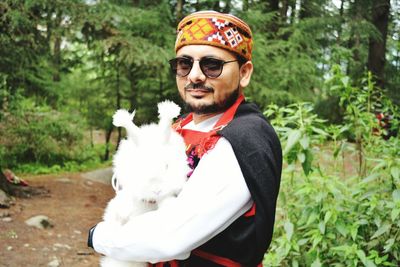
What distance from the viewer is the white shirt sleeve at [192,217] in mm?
1480

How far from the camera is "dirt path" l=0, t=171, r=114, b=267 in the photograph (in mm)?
4828

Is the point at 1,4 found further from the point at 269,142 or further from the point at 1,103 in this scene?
the point at 269,142

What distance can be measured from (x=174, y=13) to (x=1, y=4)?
11.9ft

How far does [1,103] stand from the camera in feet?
22.1

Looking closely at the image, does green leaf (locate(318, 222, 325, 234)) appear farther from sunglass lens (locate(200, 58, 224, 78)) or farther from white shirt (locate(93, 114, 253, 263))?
sunglass lens (locate(200, 58, 224, 78))

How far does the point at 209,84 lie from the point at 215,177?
1.60 ft

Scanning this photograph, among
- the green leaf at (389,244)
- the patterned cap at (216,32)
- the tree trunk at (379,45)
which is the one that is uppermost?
the tree trunk at (379,45)

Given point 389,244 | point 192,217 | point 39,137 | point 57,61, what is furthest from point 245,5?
point 192,217

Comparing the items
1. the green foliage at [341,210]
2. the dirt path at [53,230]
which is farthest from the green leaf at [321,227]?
the dirt path at [53,230]

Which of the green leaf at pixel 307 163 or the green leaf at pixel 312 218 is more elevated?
the green leaf at pixel 307 163

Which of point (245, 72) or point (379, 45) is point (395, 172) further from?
point (379, 45)

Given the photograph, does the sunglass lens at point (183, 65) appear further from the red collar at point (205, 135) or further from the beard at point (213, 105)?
the red collar at point (205, 135)

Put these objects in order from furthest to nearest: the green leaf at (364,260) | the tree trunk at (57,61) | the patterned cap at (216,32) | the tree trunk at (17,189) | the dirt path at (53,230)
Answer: the tree trunk at (57,61)
the tree trunk at (17,189)
the dirt path at (53,230)
the green leaf at (364,260)
the patterned cap at (216,32)

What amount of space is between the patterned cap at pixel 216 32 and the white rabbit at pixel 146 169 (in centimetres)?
33
